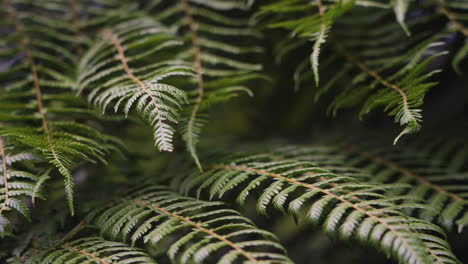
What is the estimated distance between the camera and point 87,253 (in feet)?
2.19

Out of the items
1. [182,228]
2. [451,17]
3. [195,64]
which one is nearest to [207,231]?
[182,228]

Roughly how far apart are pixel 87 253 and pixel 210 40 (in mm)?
789

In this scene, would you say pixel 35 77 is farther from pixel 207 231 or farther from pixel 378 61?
pixel 378 61

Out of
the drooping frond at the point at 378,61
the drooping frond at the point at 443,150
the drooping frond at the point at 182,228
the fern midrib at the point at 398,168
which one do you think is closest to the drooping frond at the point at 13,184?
the drooping frond at the point at 182,228

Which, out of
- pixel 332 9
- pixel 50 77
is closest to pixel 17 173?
pixel 50 77

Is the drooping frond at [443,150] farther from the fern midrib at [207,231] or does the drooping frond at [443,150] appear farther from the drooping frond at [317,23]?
the fern midrib at [207,231]

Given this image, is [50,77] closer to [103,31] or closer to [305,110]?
[103,31]

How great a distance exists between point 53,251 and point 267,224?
779 millimetres

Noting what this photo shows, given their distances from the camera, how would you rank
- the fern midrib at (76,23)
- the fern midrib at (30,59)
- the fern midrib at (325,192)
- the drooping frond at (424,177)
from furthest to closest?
the fern midrib at (76,23) < the fern midrib at (30,59) < the drooping frond at (424,177) < the fern midrib at (325,192)

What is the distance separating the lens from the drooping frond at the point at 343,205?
1.92 feet

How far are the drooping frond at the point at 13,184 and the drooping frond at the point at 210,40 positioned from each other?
0.36 meters

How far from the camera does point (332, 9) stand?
835mm

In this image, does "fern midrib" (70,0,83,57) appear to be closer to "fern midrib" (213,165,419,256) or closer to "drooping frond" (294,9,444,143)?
"fern midrib" (213,165,419,256)

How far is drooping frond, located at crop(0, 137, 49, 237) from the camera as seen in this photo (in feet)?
2.20
